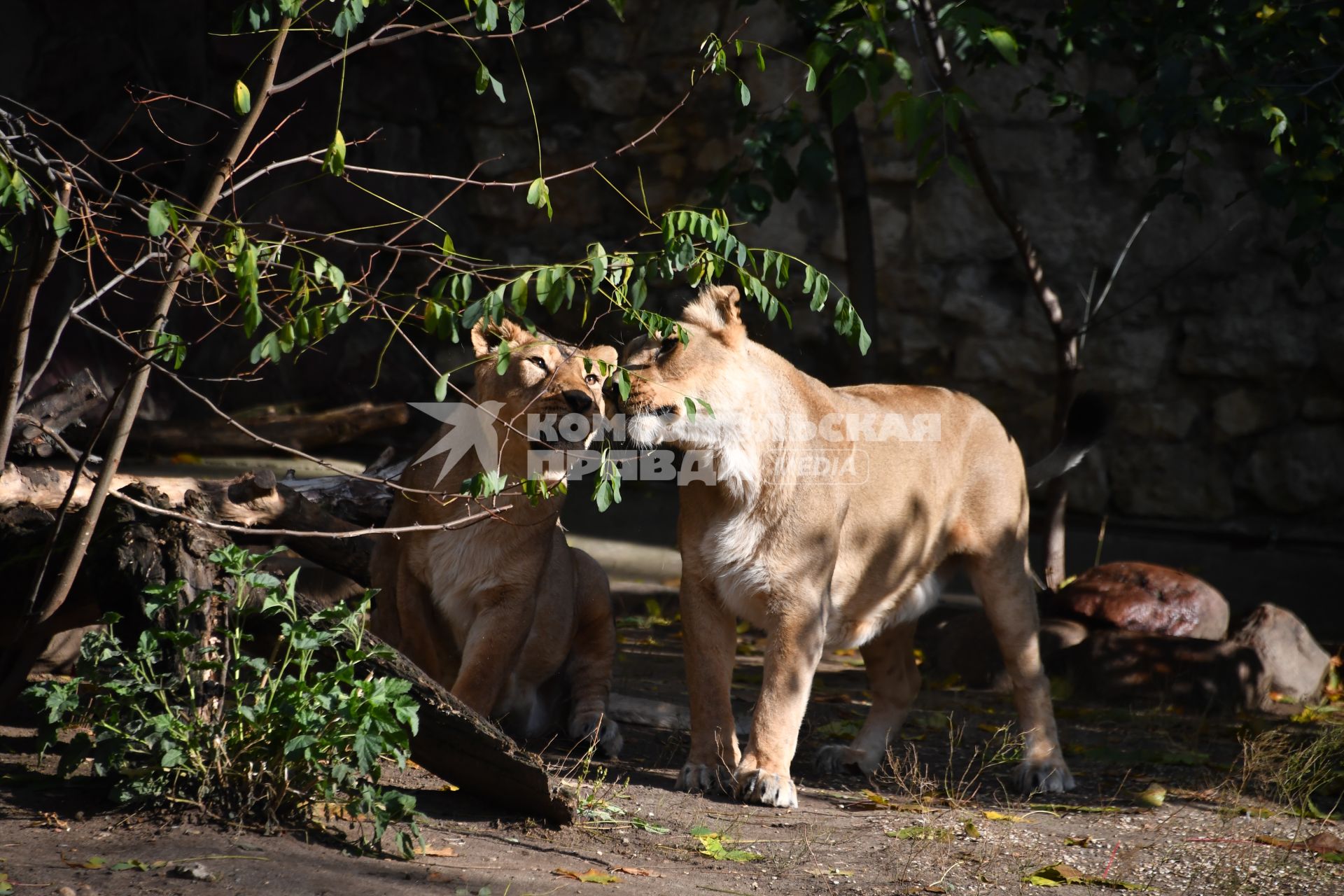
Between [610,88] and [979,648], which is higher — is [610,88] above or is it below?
above

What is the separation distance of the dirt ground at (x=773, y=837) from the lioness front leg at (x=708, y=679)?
0.51ft

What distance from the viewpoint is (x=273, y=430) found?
8.69 m

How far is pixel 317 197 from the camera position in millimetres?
9766

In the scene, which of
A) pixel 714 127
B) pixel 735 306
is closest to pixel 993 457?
A: pixel 735 306

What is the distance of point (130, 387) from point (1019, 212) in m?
7.34

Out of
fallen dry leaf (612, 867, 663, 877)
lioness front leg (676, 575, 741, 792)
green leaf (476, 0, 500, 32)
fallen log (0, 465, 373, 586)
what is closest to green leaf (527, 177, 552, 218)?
green leaf (476, 0, 500, 32)

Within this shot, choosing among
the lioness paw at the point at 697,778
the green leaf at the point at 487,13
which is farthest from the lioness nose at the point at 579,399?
the green leaf at the point at 487,13

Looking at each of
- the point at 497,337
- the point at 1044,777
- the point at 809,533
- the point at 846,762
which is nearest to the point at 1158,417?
the point at 1044,777

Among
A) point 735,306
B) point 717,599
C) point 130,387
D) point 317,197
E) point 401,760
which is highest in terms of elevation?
point 317,197

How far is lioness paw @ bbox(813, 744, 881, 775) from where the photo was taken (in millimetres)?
4836

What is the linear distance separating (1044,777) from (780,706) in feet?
3.91

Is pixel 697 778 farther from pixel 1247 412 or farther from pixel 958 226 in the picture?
pixel 1247 412

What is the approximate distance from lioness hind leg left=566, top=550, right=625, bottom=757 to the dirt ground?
16 centimetres

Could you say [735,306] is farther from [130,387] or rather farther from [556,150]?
[556,150]
